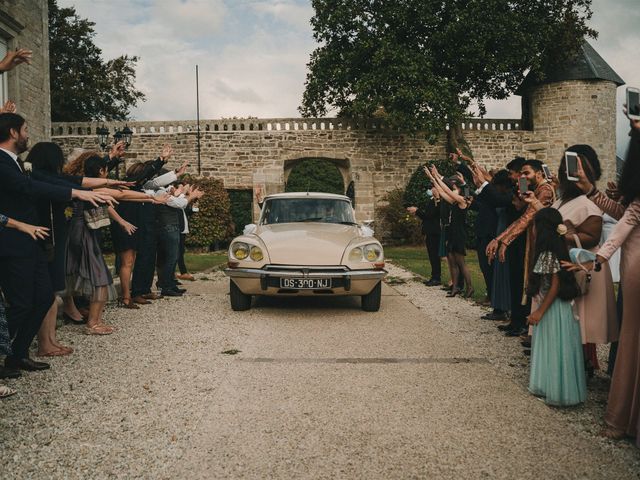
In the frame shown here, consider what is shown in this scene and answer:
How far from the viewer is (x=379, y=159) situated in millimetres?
24125

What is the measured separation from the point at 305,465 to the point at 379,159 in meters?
22.0

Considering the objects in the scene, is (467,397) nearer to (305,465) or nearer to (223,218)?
(305,465)

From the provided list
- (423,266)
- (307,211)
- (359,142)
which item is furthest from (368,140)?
(307,211)

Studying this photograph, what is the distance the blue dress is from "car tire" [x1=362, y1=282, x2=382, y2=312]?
11.8ft

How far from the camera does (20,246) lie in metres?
4.24

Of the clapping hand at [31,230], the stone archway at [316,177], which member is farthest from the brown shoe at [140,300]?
the stone archway at [316,177]

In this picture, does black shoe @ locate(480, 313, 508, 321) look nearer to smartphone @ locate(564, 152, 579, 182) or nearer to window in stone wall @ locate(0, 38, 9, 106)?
smartphone @ locate(564, 152, 579, 182)

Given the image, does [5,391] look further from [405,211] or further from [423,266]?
[405,211]

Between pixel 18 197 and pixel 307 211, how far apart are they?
475 centimetres

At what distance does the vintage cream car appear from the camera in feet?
22.5

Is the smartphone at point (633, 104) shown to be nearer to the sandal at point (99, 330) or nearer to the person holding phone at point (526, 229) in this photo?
the person holding phone at point (526, 229)

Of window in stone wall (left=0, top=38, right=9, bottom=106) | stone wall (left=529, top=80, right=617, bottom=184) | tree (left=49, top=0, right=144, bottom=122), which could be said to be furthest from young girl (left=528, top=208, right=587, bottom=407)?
tree (left=49, top=0, right=144, bottom=122)

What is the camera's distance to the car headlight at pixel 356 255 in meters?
7.02

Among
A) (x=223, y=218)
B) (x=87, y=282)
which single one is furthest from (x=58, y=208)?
(x=223, y=218)
